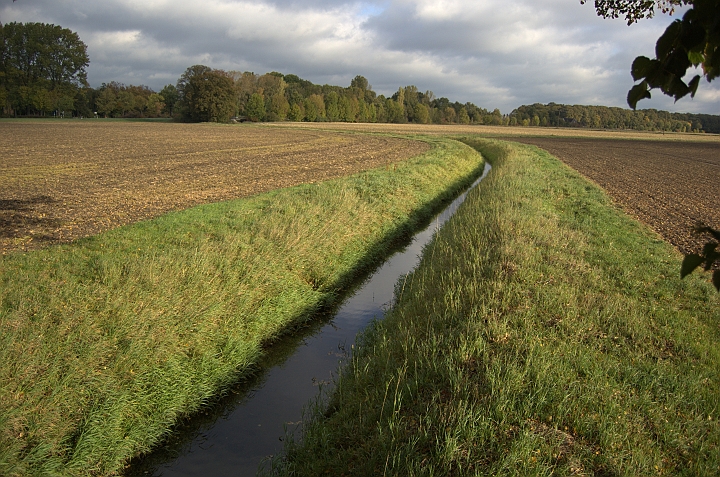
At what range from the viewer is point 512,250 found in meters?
9.34

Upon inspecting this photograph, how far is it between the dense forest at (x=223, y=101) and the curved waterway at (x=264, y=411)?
69538 millimetres

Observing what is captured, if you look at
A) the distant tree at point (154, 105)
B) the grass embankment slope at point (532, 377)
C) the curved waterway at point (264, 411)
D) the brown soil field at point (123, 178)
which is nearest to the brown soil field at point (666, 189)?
the grass embankment slope at point (532, 377)

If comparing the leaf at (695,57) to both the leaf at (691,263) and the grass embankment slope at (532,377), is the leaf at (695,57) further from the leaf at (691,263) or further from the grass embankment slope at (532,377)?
the grass embankment slope at (532,377)

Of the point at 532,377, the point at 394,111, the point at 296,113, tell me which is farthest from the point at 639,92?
the point at 394,111

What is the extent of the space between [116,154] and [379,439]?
97.8 feet

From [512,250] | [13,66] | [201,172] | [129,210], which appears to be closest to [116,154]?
[201,172]

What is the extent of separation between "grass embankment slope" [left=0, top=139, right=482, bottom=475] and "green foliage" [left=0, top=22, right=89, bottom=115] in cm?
9453

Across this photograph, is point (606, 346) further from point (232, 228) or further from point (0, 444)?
point (232, 228)

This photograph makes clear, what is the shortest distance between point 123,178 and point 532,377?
18.6 metres

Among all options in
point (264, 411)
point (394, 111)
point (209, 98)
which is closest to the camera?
point (264, 411)

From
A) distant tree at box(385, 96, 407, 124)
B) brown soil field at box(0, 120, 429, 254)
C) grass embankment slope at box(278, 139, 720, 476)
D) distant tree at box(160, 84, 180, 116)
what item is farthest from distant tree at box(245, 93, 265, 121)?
grass embankment slope at box(278, 139, 720, 476)

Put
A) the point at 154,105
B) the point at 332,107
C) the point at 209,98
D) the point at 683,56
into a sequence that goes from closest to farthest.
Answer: the point at 683,56, the point at 209,98, the point at 332,107, the point at 154,105

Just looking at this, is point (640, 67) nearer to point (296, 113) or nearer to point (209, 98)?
point (209, 98)

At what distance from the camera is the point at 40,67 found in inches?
3573
